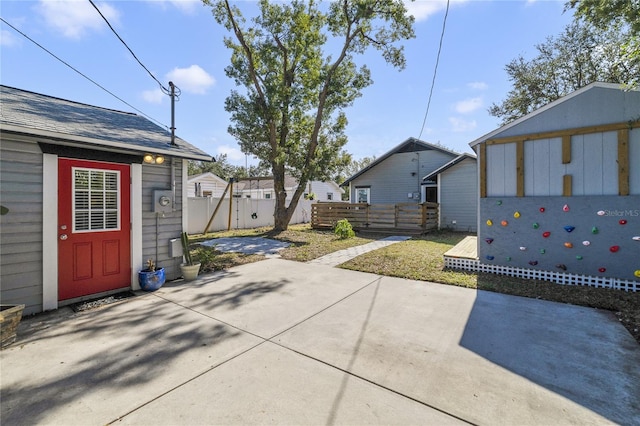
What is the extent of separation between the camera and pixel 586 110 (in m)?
4.86

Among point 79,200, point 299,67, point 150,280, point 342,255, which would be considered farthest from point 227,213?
point 79,200

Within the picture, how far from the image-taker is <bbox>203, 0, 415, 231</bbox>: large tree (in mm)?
11234

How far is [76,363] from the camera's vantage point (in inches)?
105

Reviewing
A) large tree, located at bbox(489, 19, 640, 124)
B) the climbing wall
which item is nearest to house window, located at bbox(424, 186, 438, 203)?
large tree, located at bbox(489, 19, 640, 124)

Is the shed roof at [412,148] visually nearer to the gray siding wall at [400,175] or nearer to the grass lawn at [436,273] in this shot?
the gray siding wall at [400,175]

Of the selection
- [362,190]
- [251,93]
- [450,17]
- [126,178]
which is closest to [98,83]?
[126,178]

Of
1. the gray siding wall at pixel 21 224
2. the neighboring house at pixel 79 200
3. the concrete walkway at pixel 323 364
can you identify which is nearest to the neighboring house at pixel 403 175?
the concrete walkway at pixel 323 364

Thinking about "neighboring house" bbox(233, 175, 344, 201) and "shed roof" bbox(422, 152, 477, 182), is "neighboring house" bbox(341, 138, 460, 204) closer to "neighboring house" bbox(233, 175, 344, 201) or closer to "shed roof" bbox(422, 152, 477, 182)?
"shed roof" bbox(422, 152, 477, 182)

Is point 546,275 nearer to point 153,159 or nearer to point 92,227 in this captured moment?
point 153,159

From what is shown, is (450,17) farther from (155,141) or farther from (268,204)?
(268,204)

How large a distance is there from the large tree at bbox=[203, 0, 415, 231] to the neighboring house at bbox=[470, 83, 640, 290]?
7.63m

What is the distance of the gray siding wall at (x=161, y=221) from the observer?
16.7 ft

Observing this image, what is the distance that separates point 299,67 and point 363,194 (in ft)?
27.7

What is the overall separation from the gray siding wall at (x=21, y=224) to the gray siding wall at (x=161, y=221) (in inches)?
55.0
